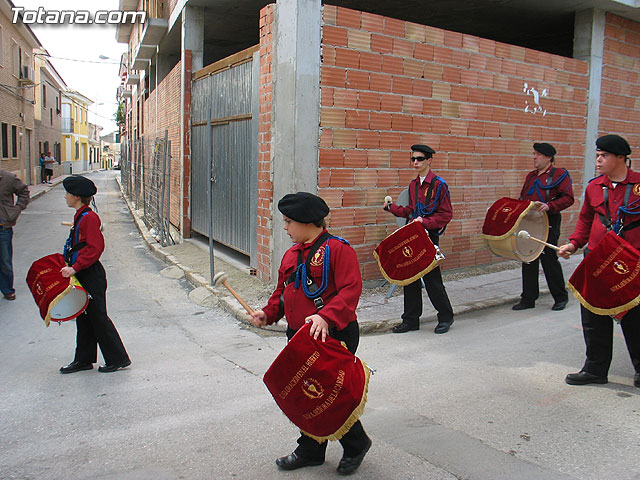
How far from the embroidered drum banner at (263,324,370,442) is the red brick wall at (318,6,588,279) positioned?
450 cm

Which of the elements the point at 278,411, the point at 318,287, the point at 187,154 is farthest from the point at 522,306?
the point at 187,154

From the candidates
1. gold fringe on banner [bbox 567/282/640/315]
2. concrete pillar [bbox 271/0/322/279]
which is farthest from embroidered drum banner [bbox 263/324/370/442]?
concrete pillar [bbox 271/0/322/279]

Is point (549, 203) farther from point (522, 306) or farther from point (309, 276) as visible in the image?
point (309, 276)

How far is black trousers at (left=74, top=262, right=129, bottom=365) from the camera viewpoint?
201 inches

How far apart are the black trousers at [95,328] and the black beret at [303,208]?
2.61 m

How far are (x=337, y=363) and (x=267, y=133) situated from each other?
5231 millimetres

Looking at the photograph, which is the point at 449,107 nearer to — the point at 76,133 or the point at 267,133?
the point at 267,133

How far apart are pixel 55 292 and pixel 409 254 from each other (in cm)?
342

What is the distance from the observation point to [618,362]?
17.7 ft

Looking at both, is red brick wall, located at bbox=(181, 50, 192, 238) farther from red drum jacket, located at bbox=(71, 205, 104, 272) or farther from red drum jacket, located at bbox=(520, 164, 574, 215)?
red drum jacket, located at bbox=(520, 164, 574, 215)

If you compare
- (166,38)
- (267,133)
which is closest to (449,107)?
(267,133)

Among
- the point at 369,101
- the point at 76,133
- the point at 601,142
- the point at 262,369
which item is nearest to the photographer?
the point at 601,142

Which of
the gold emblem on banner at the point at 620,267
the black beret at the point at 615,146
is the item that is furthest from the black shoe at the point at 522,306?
the black beret at the point at 615,146

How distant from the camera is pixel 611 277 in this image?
4.52 m
